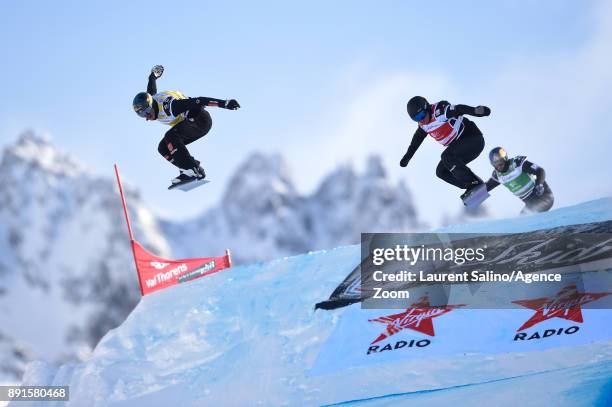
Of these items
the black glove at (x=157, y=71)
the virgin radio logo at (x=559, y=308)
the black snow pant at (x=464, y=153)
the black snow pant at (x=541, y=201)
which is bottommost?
the virgin radio logo at (x=559, y=308)

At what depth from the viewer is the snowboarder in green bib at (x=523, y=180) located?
1784 cm

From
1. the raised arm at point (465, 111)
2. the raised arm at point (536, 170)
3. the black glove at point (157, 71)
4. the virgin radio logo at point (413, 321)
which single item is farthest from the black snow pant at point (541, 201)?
the black glove at point (157, 71)

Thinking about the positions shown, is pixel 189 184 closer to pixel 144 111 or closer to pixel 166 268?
pixel 144 111

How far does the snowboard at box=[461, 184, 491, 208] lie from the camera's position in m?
14.4

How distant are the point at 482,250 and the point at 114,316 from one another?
191064mm

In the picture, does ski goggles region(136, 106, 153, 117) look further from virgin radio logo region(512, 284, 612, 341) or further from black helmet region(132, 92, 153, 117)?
virgin radio logo region(512, 284, 612, 341)

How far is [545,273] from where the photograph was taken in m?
12.2

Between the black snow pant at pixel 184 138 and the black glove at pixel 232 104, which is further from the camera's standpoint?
the black snow pant at pixel 184 138

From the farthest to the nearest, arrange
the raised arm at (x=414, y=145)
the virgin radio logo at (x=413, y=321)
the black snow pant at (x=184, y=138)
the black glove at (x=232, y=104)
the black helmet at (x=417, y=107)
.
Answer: the black snow pant at (x=184, y=138) < the raised arm at (x=414, y=145) < the black helmet at (x=417, y=107) < the black glove at (x=232, y=104) < the virgin radio logo at (x=413, y=321)

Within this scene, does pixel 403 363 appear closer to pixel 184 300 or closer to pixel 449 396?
pixel 449 396

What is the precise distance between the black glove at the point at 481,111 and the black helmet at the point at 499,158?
16.0ft

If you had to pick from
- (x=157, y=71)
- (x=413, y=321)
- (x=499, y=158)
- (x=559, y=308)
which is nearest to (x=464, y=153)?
(x=413, y=321)

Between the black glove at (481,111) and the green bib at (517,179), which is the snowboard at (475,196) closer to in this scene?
the black glove at (481,111)

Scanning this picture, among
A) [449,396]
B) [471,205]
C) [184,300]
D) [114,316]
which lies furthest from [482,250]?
[114,316]
